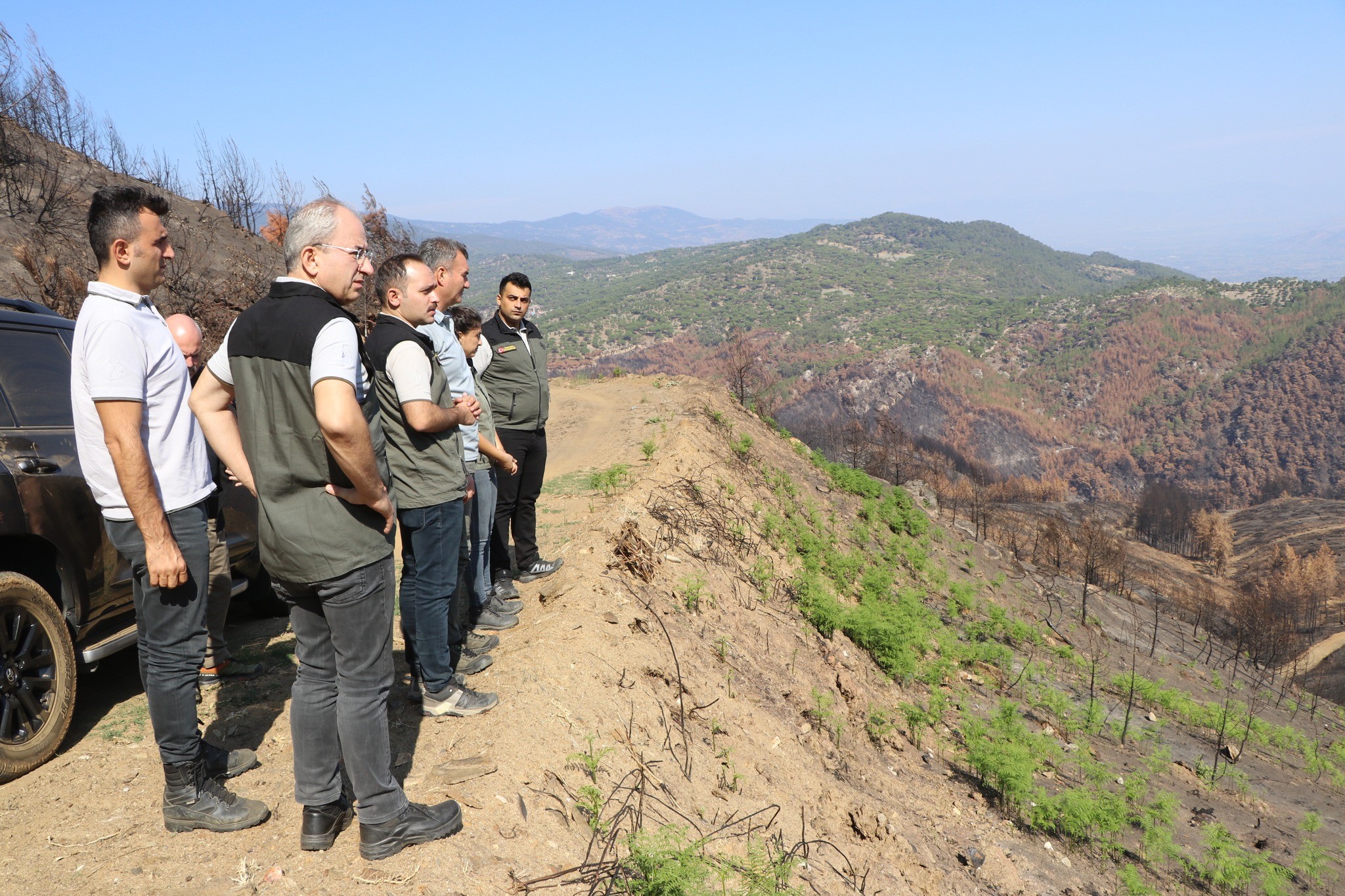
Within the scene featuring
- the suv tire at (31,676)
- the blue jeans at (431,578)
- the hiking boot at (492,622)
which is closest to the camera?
the suv tire at (31,676)

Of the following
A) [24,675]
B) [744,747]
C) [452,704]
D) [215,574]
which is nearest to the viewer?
[24,675]

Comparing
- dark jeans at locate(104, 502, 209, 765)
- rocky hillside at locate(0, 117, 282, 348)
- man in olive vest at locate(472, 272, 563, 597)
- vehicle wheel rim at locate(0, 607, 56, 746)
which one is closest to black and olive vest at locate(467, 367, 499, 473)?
man in olive vest at locate(472, 272, 563, 597)

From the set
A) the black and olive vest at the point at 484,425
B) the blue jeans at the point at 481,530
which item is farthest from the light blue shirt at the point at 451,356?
the blue jeans at the point at 481,530

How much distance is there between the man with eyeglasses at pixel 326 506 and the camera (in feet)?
7.50

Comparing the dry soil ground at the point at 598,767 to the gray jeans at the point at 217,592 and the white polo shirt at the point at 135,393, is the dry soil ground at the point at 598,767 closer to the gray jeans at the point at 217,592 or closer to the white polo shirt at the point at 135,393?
the gray jeans at the point at 217,592

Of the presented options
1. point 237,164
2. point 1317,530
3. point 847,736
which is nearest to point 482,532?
point 847,736

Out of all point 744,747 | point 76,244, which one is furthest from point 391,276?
point 76,244

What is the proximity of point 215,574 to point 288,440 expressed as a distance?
2283 mm

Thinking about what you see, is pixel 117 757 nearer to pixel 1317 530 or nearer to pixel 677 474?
pixel 677 474

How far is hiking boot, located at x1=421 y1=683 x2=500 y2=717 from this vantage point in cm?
365

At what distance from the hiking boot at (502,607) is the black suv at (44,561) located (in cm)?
195

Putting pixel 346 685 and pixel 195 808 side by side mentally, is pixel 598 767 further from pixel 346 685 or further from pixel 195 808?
pixel 195 808

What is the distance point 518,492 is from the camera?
535 centimetres

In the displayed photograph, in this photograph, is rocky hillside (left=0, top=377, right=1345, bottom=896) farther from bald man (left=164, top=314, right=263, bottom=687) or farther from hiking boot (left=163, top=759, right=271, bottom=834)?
bald man (left=164, top=314, right=263, bottom=687)
